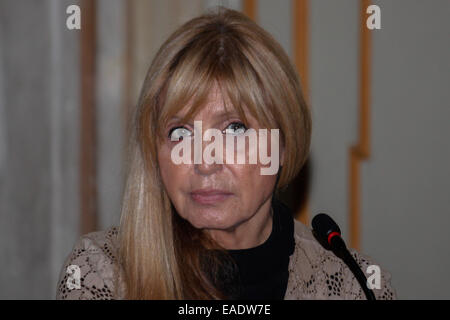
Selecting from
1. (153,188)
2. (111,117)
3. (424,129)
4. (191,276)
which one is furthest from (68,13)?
(424,129)

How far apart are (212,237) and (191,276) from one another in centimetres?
9

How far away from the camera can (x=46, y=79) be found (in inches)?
56.8

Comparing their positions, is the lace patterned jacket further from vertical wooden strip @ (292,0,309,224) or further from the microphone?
vertical wooden strip @ (292,0,309,224)

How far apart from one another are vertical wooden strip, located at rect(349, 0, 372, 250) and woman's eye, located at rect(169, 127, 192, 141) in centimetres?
59

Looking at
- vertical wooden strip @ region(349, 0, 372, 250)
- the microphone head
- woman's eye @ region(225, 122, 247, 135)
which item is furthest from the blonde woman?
vertical wooden strip @ region(349, 0, 372, 250)

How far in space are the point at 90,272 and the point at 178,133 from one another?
0.32 metres

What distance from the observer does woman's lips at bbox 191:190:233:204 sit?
3.12 ft

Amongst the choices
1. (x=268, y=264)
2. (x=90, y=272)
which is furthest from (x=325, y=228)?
(x=90, y=272)

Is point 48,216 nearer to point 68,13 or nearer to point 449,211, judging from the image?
point 68,13

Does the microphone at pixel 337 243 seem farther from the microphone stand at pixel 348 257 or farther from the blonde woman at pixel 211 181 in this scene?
the blonde woman at pixel 211 181

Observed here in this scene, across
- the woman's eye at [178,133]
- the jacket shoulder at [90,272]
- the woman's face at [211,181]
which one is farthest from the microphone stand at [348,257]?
the jacket shoulder at [90,272]

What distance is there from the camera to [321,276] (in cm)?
113

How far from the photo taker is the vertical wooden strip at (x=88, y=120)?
143 centimetres

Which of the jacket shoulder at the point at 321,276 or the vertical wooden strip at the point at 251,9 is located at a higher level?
the vertical wooden strip at the point at 251,9
